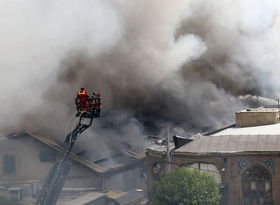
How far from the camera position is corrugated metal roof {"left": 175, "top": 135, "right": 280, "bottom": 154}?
27.1 metres

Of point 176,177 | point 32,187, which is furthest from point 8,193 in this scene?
point 176,177

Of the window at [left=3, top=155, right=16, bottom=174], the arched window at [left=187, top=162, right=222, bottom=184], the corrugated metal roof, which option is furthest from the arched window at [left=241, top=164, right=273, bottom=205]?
the window at [left=3, top=155, right=16, bottom=174]

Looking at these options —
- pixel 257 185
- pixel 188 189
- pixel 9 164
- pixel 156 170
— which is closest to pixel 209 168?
pixel 257 185

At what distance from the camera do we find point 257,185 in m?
26.8

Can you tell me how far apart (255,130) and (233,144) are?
3185 mm

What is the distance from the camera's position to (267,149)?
26703 mm

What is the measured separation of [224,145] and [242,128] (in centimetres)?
459

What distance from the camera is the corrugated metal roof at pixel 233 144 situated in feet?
88.9

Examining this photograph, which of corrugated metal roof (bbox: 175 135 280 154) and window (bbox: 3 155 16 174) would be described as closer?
corrugated metal roof (bbox: 175 135 280 154)

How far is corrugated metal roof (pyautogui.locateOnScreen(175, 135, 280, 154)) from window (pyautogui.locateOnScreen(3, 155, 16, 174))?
1294cm

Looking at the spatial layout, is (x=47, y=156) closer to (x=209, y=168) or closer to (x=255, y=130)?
(x=209, y=168)

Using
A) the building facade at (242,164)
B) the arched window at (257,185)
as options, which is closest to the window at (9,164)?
the building facade at (242,164)

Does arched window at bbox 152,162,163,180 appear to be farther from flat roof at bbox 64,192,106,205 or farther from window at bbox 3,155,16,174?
window at bbox 3,155,16,174

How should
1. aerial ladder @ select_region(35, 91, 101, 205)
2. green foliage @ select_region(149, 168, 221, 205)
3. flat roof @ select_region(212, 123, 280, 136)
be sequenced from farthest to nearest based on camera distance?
flat roof @ select_region(212, 123, 280, 136), green foliage @ select_region(149, 168, 221, 205), aerial ladder @ select_region(35, 91, 101, 205)
